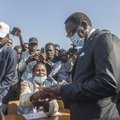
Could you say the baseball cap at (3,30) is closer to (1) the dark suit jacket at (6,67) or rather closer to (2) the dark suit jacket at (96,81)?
(1) the dark suit jacket at (6,67)

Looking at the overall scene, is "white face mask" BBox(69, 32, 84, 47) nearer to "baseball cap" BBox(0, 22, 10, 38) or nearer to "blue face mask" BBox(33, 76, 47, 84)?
"baseball cap" BBox(0, 22, 10, 38)

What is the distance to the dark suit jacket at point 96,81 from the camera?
97.2 inches

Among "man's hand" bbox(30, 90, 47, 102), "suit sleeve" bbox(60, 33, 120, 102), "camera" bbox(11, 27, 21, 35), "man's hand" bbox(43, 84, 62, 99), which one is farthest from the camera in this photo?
"camera" bbox(11, 27, 21, 35)

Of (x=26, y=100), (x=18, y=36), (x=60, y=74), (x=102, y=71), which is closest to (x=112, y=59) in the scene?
(x=102, y=71)

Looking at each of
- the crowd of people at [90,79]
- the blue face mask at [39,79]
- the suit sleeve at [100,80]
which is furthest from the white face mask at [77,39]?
the blue face mask at [39,79]

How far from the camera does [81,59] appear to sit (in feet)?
8.94

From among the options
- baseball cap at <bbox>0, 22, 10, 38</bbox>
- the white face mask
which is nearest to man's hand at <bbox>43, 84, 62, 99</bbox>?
the white face mask

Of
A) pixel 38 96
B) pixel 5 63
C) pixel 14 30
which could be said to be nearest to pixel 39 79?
pixel 5 63

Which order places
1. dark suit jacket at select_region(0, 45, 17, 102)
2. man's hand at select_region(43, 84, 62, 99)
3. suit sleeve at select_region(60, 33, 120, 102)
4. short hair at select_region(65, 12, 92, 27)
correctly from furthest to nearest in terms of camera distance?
dark suit jacket at select_region(0, 45, 17, 102) < short hair at select_region(65, 12, 92, 27) < man's hand at select_region(43, 84, 62, 99) < suit sleeve at select_region(60, 33, 120, 102)

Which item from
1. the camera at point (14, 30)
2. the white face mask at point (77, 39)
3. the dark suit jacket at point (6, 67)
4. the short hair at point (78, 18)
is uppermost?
the camera at point (14, 30)

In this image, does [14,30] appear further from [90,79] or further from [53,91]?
[90,79]

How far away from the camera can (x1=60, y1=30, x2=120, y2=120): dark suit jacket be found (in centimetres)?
247

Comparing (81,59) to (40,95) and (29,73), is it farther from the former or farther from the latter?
(29,73)

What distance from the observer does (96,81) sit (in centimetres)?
251
